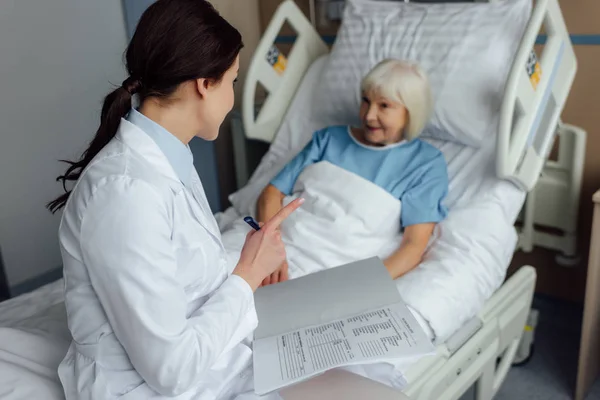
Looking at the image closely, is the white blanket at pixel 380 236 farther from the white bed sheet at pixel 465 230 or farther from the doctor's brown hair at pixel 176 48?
the doctor's brown hair at pixel 176 48

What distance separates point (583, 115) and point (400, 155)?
0.78 m

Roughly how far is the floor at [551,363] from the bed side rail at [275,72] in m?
1.22

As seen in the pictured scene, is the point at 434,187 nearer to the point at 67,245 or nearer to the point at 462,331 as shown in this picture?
the point at 462,331


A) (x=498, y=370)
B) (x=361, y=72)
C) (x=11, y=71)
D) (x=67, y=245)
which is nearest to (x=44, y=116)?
(x=11, y=71)

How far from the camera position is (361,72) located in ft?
7.06

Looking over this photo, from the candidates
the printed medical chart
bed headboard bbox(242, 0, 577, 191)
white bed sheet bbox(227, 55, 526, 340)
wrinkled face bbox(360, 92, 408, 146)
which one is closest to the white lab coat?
the printed medical chart

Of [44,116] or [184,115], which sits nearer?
[184,115]

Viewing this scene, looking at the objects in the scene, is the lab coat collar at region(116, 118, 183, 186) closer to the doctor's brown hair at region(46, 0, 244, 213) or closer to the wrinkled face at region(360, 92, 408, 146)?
the doctor's brown hair at region(46, 0, 244, 213)

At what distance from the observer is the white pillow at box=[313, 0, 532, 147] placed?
1.90m

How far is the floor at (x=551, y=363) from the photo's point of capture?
2.01 m

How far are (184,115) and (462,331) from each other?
95cm

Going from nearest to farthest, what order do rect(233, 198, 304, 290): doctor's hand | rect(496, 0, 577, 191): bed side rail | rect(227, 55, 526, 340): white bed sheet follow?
rect(233, 198, 304, 290): doctor's hand
rect(227, 55, 526, 340): white bed sheet
rect(496, 0, 577, 191): bed side rail

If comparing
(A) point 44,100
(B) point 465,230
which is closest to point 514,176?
(B) point 465,230

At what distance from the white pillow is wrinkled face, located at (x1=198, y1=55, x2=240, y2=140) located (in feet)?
3.51
